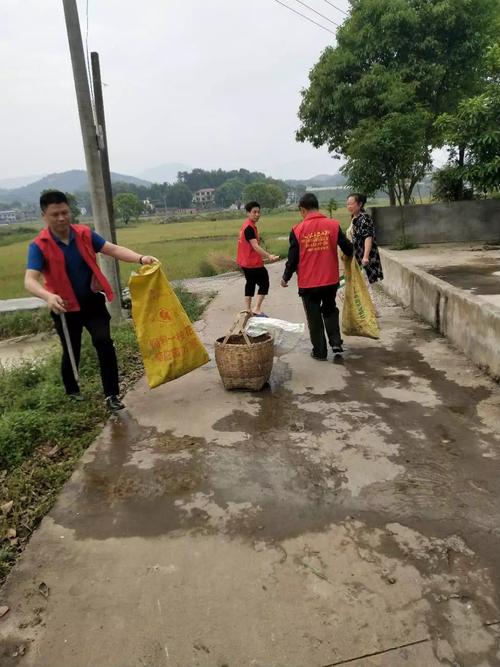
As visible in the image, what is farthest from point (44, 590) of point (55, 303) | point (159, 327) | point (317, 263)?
point (317, 263)

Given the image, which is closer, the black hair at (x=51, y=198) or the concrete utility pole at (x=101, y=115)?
the black hair at (x=51, y=198)

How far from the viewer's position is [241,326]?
430 cm

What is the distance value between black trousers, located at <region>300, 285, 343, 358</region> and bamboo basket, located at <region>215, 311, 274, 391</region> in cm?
82

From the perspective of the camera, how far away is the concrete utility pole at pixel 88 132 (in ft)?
20.1

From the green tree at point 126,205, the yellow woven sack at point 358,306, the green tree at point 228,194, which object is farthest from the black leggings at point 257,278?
the green tree at point 228,194

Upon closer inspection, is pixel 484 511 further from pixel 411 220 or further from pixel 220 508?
pixel 411 220

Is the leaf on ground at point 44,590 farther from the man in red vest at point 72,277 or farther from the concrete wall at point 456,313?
the concrete wall at point 456,313

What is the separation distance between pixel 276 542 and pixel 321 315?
297 cm

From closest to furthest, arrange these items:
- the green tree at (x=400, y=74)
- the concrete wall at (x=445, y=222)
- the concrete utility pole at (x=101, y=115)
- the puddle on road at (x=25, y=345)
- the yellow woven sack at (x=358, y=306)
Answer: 1. the yellow woven sack at (x=358, y=306)
2. the concrete utility pole at (x=101, y=115)
3. the puddle on road at (x=25, y=345)
4. the green tree at (x=400, y=74)
5. the concrete wall at (x=445, y=222)

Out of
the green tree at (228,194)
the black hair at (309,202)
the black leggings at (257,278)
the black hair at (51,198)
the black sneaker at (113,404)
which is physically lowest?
the black sneaker at (113,404)

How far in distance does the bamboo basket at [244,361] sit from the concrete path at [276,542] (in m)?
0.24

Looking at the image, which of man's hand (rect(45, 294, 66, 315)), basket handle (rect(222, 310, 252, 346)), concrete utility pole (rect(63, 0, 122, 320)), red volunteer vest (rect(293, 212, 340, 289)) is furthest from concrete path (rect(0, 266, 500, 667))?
concrete utility pole (rect(63, 0, 122, 320))

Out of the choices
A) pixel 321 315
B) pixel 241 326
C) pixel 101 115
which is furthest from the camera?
pixel 101 115

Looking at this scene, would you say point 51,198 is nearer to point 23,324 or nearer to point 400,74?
point 23,324
